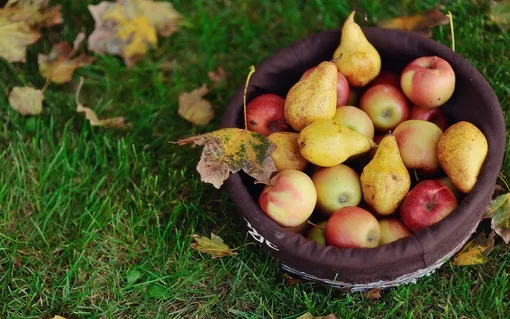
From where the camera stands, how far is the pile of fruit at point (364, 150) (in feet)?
6.20

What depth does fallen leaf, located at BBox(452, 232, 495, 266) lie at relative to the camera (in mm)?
2033

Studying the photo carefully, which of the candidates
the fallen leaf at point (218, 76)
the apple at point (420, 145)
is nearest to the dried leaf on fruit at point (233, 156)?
the apple at point (420, 145)

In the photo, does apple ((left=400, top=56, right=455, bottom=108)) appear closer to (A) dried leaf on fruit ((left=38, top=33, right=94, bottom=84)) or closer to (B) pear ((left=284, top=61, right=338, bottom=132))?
(B) pear ((left=284, top=61, right=338, bottom=132))

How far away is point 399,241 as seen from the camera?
177 centimetres

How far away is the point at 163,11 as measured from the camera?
2.76 m

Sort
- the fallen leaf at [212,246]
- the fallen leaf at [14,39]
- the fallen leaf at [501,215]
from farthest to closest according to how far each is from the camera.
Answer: the fallen leaf at [14,39] < the fallen leaf at [212,246] < the fallen leaf at [501,215]

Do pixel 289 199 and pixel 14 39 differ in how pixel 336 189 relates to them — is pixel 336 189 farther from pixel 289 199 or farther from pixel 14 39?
pixel 14 39

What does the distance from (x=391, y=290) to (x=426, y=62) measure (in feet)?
2.38

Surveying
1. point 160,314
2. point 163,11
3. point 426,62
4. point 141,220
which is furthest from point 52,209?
point 426,62

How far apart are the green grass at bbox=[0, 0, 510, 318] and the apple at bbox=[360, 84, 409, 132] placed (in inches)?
16.7

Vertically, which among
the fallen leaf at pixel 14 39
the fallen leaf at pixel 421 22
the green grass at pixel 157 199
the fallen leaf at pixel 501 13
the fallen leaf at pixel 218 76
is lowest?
the green grass at pixel 157 199

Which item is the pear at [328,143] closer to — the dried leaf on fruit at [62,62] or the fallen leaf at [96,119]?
the fallen leaf at [96,119]

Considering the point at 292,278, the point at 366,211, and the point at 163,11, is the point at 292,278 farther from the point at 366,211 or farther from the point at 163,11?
the point at 163,11

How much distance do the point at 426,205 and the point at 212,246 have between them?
677mm
